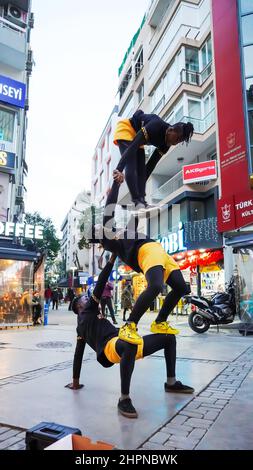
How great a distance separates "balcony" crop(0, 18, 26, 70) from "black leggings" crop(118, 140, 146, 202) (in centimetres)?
2374

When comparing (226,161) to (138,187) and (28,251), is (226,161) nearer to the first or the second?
(28,251)

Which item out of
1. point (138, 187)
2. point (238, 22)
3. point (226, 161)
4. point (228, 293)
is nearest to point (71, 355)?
point (138, 187)

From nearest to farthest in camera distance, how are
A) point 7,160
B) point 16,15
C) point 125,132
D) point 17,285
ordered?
point 125,132 < point 17,285 < point 7,160 < point 16,15

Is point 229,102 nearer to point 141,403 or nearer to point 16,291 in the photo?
point 16,291

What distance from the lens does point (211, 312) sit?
9.73 m

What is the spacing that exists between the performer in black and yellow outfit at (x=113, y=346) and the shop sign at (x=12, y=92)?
21.6 meters

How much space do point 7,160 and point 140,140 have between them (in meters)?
19.9

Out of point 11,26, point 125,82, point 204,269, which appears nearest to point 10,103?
point 11,26

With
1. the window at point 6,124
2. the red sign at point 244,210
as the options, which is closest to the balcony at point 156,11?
the window at point 6,124

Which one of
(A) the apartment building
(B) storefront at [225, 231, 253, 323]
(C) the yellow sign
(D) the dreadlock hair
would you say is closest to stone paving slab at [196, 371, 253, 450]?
(D) the dreadlock hair

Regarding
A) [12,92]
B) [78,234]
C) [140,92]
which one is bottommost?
[78,234]

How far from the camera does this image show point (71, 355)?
232 inches

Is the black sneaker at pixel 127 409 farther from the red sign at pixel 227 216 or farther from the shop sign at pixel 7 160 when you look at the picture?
the shop sign at pixel 7 160

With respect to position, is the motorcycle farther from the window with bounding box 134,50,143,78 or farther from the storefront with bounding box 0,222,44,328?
the window with bounding box 134,50,143,78
